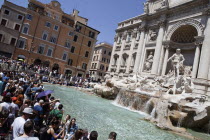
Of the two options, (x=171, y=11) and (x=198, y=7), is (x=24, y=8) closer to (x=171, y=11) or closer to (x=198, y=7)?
(x=171, y=11)

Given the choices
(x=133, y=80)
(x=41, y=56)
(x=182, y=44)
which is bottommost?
(x=133, y=80)

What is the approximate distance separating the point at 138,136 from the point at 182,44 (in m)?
19.0

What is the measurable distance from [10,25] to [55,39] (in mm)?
9113

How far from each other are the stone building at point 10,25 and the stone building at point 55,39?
0.76 metres

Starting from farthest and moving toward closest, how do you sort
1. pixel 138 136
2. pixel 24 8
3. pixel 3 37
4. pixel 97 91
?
pixel 24 8 < pixel 3 37 < pixel 97 91 < pixel 138 136

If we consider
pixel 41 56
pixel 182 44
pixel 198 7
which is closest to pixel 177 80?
pixel 182 44

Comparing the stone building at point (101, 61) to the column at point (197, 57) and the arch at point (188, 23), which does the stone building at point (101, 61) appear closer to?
the arch at point (188, 23)

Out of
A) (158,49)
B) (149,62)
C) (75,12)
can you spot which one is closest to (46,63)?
(75,12)

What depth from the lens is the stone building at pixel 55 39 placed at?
3466cm

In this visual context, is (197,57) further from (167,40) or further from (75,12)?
(75,12)

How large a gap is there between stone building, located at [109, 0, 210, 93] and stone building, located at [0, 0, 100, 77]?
1234 centimetres

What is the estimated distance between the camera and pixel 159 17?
2625 cm

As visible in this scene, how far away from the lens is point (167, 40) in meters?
23.7

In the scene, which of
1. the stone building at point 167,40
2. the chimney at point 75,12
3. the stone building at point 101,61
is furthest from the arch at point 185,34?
the stone building at point 101,61
